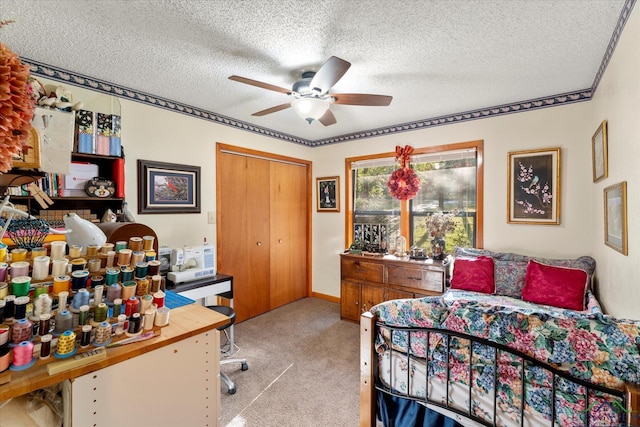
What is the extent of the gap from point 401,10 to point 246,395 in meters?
2.70

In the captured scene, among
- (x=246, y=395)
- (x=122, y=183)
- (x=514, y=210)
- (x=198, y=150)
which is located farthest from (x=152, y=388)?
(x=514, y=210)

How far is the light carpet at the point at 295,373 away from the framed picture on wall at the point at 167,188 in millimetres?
1527

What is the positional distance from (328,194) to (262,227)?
112 centimetres

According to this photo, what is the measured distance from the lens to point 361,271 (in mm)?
3502

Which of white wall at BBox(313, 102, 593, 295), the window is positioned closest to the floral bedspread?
white wall at BBox(313, 102, 593, 295)

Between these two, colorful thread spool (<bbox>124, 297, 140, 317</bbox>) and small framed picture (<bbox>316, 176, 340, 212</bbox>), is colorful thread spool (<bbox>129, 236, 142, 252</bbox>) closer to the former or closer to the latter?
A: colorful thread spool (<bbox>124, 297, 140, 317</bbox>)

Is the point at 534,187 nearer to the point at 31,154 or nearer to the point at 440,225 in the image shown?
the point at 440,225

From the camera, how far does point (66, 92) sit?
199 centimetres

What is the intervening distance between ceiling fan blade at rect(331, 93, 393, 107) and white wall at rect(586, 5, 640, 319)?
1.24 m

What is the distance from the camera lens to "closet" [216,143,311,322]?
3.50 metres

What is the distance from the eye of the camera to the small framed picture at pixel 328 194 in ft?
14.1

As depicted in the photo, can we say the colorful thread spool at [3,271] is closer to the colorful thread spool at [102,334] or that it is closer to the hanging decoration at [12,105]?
the colorful thread spool at [102,334]

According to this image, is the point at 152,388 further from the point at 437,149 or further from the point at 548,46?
the point at 437,149

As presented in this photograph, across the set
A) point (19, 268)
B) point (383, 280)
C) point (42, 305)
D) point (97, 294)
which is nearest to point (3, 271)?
point (19, 268)
